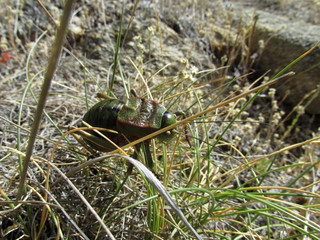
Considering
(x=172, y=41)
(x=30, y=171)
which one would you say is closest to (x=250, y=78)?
(x=172, y=41)

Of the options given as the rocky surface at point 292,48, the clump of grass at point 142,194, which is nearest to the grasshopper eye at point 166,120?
the clump of grass at point 142,194

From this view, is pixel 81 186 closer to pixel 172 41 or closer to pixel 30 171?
pixel 30 171

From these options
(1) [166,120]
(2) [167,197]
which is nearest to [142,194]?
(1) [166,120]

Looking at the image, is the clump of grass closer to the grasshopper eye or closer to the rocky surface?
the grasshopper eye

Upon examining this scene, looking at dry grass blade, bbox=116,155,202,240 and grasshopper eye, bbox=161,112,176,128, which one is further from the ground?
grasshopper eye, bbox=161,112,176,128

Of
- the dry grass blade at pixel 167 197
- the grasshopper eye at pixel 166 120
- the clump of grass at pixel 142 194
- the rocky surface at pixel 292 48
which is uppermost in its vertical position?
the rocky surface at pixel 292 48

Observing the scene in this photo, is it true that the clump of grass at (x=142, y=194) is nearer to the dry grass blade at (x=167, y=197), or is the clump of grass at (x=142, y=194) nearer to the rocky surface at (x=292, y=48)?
the dry grass blade at (x=167, y=197)

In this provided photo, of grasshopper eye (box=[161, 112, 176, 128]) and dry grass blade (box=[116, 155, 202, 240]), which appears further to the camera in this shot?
grasshopper eye (box=[161, 112, 176, 128])

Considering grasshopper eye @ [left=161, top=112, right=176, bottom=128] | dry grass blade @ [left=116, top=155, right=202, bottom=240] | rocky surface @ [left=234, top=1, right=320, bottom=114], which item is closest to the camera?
dry grass blade @ [left=116, top=155, right=202, bottom=240]

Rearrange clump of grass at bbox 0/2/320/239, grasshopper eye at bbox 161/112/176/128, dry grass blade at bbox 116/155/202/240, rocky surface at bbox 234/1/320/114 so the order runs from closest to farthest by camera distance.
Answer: dry grass blade at bbox 116/155/202/240
clump of grass at bbox 0/2/320/239
grasshopper eye at bbox 161/112/176/128
rocky surface at bbox 234/1/320/114

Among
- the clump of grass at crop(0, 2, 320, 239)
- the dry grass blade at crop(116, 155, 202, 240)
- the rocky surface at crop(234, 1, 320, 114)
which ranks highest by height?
the rocky surface at crop(234, 1, 320, 114)

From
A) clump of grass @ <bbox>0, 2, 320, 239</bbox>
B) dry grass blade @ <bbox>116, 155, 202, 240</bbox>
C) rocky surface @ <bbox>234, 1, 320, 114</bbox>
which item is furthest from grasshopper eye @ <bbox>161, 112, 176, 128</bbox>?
rocky surface @ <bbox>234, 1, 320, 114</bbox>
